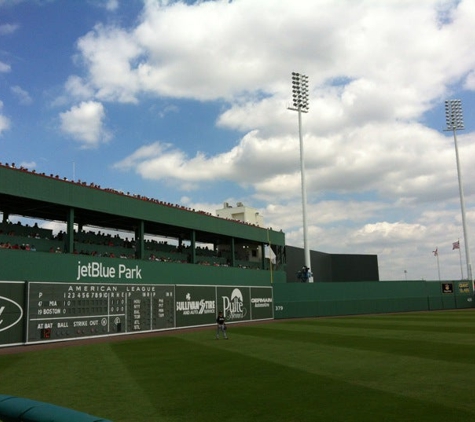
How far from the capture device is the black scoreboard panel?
88.9ft

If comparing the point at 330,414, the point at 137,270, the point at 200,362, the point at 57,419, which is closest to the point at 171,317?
the point at 137,270

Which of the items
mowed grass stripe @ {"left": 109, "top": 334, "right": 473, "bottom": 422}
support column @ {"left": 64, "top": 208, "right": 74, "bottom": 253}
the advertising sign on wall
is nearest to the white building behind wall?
support column @ {"left": 64, "top": 208, "right": 74, "bottom": 253}

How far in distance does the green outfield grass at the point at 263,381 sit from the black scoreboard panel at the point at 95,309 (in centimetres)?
476

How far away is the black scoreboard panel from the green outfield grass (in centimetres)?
476

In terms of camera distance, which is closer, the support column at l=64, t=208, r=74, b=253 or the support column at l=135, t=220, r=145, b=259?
the support column at l=64, t=208, r=74, b=253

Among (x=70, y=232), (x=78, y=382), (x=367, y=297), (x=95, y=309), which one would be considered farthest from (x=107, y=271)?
(x=367, y=297)

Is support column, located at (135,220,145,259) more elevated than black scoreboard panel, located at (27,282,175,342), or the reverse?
support column, located at (135,220,145,259)

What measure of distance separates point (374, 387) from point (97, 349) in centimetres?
1593

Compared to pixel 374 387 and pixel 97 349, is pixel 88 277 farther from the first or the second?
pixel 374 387

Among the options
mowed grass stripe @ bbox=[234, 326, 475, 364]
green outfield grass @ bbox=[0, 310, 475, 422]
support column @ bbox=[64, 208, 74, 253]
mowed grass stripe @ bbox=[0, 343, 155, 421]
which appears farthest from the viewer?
support column @ bbox=[64, 208, 74, 253]

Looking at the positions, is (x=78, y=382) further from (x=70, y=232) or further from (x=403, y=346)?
(x=70, y=232)

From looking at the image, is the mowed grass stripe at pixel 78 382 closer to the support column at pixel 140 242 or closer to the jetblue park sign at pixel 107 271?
the jetblue park sign at pixel 107 271

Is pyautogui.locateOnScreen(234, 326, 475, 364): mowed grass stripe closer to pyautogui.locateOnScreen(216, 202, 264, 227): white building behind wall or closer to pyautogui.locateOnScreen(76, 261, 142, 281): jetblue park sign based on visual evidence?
pyautogui.locateOnScreen(76, 261, 142, 281): jetblue park sign

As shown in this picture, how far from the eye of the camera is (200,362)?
1756 centimetres
